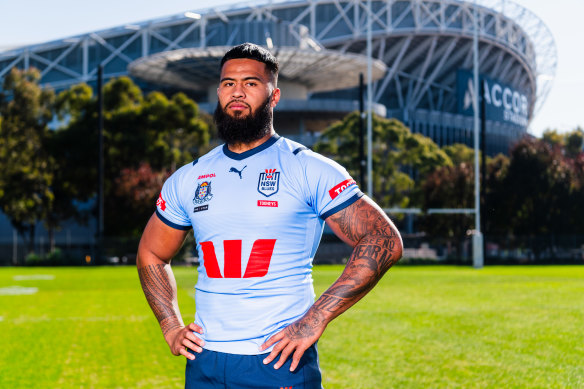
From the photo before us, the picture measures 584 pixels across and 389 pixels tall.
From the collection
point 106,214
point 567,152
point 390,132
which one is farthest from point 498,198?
point 106,214

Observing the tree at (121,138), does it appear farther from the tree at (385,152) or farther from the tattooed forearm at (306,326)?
the tattooed forearm at (306,326)

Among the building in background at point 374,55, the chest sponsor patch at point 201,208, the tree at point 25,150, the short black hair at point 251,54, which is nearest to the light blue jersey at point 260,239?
the chest sponsor patch at point 201,208

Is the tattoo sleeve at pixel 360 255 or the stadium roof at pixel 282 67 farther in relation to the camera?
the stadium roof at pixel 282 67

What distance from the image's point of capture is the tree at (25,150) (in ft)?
144

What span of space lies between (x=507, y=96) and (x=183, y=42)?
119ft

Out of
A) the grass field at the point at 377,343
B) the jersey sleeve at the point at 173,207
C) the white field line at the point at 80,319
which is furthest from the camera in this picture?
the white field line at the point at 80,319

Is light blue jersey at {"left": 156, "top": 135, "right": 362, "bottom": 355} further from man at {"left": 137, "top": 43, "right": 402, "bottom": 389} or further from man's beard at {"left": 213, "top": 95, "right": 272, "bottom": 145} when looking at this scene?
man's beard at {"left": 213, "top": 95, "right": 272, "bottom": 145}

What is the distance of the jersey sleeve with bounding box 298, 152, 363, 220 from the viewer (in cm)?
299

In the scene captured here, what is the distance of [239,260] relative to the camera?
2.98 m

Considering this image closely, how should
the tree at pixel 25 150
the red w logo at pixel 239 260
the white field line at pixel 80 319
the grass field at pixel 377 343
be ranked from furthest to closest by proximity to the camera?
1. the tree at pixel 25 150
2. the white field line at pixel 80 319
3. the grass field at pixel 377 343
4. the red w logo at pixel 239 260

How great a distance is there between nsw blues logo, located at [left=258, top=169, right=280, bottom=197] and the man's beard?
8.5 inches

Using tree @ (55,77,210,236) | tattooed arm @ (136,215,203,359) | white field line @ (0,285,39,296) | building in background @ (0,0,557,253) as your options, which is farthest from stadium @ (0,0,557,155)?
tattooed arm @ (136,215,203,359)

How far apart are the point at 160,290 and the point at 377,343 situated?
7.04 meters

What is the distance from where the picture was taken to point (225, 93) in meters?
3.21
